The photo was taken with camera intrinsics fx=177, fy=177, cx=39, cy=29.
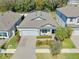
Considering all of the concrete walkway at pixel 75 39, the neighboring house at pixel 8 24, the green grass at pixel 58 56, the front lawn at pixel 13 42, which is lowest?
the concrete walkway at pixel 75 39

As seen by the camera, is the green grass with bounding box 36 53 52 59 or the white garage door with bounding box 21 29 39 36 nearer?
the green grass with bounding box 36 53 52 59

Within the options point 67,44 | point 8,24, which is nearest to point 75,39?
point 67,44

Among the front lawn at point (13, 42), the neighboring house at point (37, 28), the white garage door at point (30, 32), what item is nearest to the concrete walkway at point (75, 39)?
the neighboring house at point (37, 28)

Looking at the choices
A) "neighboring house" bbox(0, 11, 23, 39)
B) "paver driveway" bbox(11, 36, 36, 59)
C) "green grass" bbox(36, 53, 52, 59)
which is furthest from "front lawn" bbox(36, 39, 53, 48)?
"neighboring house" bbox(0, 11, 23, 39)

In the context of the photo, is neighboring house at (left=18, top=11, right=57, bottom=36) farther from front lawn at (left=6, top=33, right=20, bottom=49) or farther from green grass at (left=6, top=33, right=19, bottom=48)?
green grass at (left=6, top=33, right=19, bottom=48)

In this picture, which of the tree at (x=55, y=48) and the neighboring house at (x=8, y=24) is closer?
the tree at (x=55, y=48)

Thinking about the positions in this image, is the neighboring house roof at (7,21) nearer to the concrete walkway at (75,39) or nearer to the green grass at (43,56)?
the green grass at (43,56)

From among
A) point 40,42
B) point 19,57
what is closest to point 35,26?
point 40,42

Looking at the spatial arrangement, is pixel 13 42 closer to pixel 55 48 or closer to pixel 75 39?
pixel 55 48
